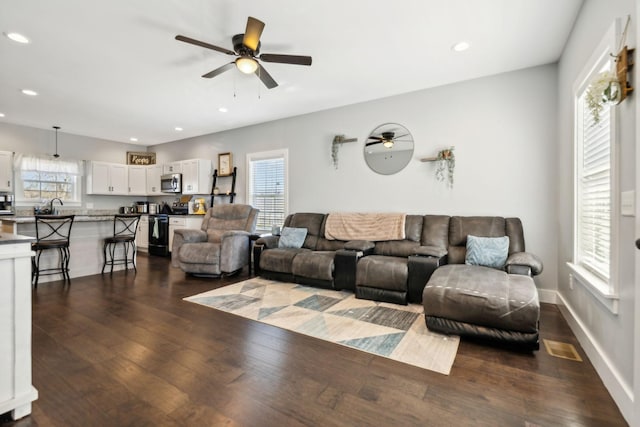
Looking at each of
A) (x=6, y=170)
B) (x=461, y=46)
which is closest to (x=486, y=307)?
(x=461, y=46)

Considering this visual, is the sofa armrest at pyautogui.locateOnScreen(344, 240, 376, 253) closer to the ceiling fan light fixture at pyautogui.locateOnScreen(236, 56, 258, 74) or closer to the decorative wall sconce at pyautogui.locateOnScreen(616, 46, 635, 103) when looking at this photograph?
the ceiling fan light fixture at pyautogui.locateOnScreen(236, 56, 258, 74)

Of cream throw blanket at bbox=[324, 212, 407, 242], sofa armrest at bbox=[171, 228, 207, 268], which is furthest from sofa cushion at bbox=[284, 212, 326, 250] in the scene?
sofa armrest at bbox=[171, 228, 207, 268]

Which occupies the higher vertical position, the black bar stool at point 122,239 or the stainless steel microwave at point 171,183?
the stainless steel microwave at point 171,183

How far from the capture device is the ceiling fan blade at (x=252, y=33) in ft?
7.30

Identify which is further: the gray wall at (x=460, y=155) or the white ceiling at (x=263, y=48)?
the gray wall at (x=460, y=155)

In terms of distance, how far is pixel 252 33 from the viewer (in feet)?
7.72

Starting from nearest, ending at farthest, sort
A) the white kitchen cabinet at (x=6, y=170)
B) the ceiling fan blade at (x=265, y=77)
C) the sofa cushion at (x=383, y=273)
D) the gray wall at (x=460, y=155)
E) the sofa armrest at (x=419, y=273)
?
the ceiling fan blade at (x=265, y=77) < the sofa armrest at (x=419, y=273) < the sofa cushion at (x=383, y=273) < the gray wall at (x=460, y=155) < the white kitchen cabinet at (x=6, y=170)

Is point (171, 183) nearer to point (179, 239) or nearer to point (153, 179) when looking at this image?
point (153, 179)

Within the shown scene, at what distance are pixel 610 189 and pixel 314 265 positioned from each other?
287cm

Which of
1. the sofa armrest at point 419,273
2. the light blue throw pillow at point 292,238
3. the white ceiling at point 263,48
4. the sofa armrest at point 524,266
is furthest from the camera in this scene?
the light blue throw pillow at point 292,238

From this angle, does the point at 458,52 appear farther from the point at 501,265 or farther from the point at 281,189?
the point at 281,189

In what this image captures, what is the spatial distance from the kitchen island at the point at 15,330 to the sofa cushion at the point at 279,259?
2716mm

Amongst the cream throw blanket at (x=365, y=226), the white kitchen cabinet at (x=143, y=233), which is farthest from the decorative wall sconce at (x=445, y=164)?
the white kitchen cabinet at (x=143, y=233)

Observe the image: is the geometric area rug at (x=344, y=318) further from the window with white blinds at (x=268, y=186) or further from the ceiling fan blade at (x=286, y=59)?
the ceiling fan blade at (x=286, y=59)
